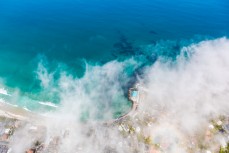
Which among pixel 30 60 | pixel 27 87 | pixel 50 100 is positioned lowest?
pixel 50 100

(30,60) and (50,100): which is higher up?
(30,60)

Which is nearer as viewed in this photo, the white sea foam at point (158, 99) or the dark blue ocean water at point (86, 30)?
the white sea foam at point (158, 99)

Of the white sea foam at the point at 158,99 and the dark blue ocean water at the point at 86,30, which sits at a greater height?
the dark blue ocean water at the point at 86,30

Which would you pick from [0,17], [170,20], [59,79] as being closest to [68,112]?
[59,79]

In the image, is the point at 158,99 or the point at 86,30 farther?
the point at 86,30

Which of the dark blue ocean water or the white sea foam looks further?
the dark blue ocean water

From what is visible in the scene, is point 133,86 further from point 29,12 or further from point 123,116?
point 29,12

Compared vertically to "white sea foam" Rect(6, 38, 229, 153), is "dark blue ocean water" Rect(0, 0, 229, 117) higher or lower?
higher

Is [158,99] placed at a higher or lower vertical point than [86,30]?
lower
